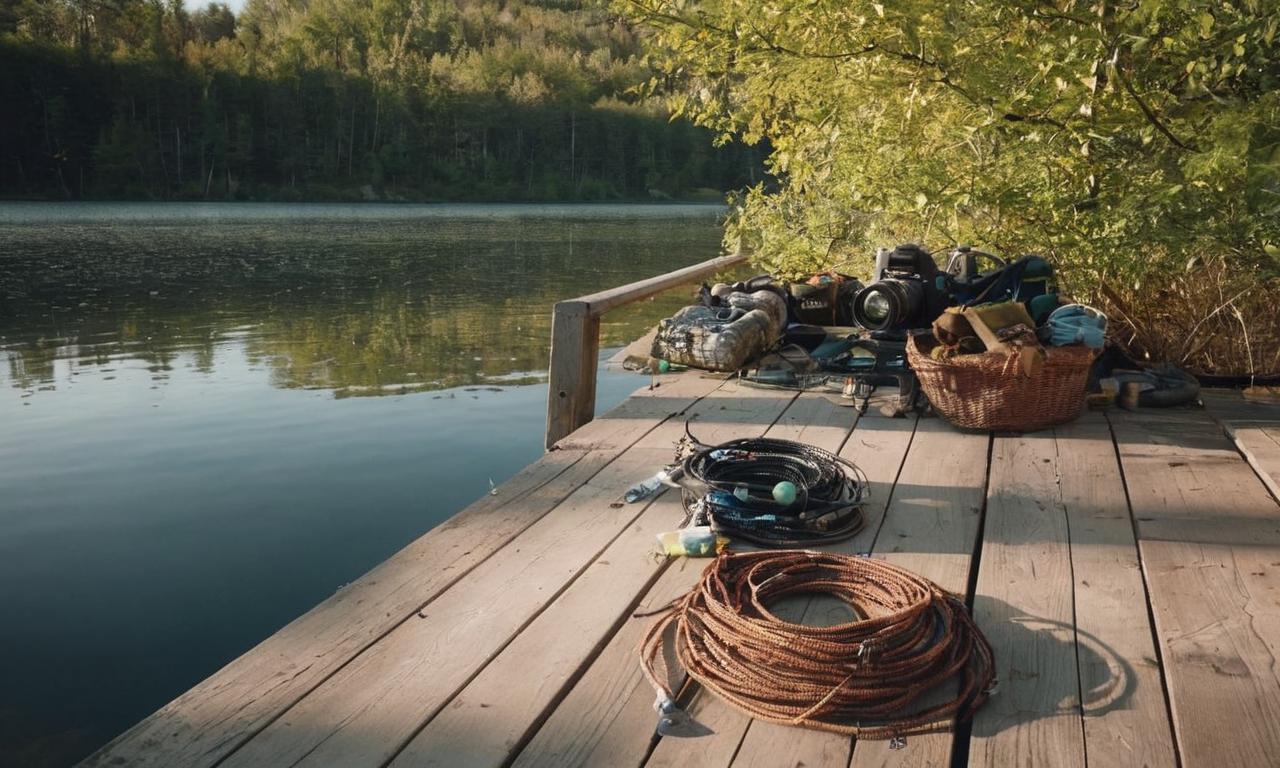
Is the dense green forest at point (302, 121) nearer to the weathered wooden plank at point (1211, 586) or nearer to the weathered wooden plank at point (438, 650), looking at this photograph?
the weathered wooden plank at point (1211, 586)

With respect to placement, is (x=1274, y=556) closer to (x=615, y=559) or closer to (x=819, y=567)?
(x=819, y=567)

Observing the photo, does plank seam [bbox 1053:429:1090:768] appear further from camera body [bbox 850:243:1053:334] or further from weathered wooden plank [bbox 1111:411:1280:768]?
camera body [bbox 850:243:1053:334]

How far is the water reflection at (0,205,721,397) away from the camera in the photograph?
10.2 metres

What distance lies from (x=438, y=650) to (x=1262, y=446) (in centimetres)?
297

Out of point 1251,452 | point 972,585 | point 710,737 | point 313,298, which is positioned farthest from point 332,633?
point 313,298

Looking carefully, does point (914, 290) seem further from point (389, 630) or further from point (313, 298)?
point (313, 298)

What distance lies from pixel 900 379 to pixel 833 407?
31 cm

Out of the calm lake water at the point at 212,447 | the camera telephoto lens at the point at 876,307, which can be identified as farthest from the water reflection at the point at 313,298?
the camera telephoto lens at the point at 876,307

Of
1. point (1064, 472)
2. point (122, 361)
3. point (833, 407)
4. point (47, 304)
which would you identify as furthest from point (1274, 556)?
point (47, 304)

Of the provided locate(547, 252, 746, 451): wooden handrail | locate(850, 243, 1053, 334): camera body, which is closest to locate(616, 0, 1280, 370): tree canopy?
locate(850, 243, 1053, 334): camera body

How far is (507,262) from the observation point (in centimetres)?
2214

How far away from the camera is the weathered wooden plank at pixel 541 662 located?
178 centimetres

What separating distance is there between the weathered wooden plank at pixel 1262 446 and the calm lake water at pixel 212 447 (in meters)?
3.66

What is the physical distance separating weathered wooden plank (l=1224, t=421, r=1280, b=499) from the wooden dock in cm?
2
